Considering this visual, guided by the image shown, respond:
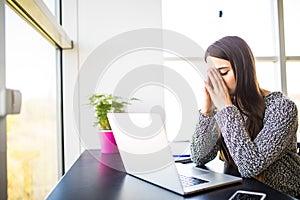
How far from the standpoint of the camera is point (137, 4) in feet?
6.24

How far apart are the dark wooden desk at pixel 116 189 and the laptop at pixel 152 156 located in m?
0.02

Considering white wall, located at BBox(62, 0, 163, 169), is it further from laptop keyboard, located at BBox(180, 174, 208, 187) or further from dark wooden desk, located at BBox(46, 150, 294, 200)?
laptop keyboard, located at BBox(180, 174, 208, 187)

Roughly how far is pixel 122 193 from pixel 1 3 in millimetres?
630

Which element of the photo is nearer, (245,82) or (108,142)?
(245,82)

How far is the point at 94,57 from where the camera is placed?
185cm

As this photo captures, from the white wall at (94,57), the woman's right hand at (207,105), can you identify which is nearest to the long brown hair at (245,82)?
the woman's right hand at (207,105)

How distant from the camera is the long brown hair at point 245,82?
1.16 m

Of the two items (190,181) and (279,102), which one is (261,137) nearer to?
(279,102)

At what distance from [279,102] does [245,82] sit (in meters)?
0.16

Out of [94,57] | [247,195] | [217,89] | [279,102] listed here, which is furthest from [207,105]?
[94,57]

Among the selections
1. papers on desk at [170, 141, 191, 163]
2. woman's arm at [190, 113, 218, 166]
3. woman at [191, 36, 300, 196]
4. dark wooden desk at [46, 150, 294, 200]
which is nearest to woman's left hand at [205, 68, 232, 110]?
woman at [191, 36, 300, 196]

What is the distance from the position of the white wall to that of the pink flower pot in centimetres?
38

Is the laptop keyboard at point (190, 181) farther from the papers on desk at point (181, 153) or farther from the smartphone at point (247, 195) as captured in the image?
the papers on desk at point (181, 153)

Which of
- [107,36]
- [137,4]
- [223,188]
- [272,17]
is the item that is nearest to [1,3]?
[223,188]
